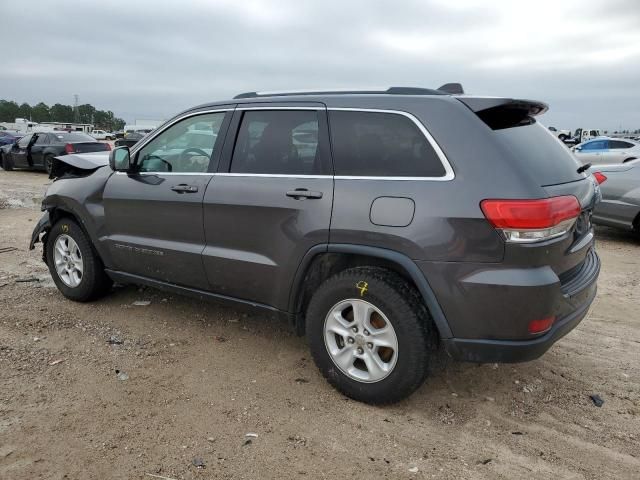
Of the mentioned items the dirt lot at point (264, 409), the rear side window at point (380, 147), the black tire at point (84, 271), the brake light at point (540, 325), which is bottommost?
the dirt lot at point (264, 409)

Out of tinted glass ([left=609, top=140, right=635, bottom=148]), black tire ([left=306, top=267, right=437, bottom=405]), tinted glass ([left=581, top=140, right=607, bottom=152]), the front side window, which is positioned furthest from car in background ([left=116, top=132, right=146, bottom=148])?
tinted glass ([left=609, top=140, right=635, bottom=148])

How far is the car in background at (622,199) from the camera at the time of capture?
735cm

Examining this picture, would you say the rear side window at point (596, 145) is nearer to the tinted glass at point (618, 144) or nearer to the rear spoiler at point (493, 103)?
the tinted glass at point (618, 144)

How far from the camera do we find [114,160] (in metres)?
4.16

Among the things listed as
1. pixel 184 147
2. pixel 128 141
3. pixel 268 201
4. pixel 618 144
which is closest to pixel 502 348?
pixel 268 201

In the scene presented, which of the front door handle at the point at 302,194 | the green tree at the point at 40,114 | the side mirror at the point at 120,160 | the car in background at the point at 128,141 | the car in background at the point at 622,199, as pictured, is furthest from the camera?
the green tree at the point at 40,114

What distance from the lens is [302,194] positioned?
10.5 ft

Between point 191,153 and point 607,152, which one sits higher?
point 607,152

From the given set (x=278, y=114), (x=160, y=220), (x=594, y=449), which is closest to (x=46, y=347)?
(x=160, y=220)

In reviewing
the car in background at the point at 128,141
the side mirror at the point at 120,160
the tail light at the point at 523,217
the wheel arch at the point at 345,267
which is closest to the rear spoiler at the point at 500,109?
the tail light at the point at 523,217

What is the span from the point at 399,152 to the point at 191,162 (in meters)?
1.75

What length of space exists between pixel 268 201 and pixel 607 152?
15.4m

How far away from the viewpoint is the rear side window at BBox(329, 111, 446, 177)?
288cm

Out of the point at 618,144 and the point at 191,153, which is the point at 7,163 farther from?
the point at 618,144
